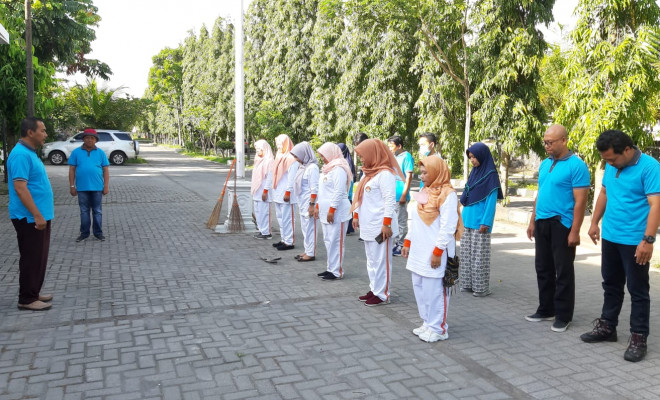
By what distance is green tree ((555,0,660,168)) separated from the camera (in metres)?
9.09

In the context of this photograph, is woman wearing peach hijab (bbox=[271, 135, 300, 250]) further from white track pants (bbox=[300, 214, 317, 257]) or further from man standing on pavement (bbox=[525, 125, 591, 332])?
man standing on pavement (bbox=[525, 125, 591, 332])

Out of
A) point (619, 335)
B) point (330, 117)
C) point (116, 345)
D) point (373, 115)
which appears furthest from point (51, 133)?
point (619, 335)

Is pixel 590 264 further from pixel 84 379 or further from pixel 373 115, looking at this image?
pixel 373 115

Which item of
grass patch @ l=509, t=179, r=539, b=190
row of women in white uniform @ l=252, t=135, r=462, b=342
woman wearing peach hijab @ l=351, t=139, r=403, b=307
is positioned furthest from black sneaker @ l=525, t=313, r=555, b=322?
grass patch @ l=509, t=179, r=539, b=190

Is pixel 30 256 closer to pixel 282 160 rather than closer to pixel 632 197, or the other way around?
pixel 282 160

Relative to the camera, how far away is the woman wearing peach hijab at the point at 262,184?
29.4ft

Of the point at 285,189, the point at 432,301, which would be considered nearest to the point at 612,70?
the point at 285,189

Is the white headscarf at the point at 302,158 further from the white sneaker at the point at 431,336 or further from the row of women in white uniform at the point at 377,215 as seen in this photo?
the white sneaker at the point at 431,336

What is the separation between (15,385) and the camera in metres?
3.68

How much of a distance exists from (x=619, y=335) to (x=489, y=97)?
8927 millimetres

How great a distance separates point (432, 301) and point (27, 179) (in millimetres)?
3765

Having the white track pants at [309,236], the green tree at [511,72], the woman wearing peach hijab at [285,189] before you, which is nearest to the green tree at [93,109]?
the green tree at [511,72]

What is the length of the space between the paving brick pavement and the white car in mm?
22729

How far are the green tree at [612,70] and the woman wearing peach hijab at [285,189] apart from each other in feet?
17.0
